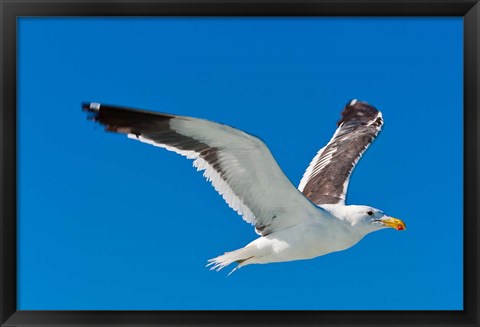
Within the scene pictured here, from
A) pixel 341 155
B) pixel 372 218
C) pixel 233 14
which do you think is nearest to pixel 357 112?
pixel 341 155

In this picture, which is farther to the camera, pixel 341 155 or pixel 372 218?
pixel 341 155

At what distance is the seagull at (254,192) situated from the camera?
9.29 feet

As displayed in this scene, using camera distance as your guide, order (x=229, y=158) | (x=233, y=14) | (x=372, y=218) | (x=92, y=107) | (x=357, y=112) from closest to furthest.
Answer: (x=233, y=14), (x=92, y=107), (x=229, y=158), (x=372, y=218), (x=357, y=112)

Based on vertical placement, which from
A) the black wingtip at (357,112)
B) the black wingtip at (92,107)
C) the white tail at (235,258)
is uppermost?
the black wingtip at (357,112)

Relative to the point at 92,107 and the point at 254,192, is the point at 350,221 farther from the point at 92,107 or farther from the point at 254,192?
the point at 92,107

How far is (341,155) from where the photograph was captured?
4133 millimetres

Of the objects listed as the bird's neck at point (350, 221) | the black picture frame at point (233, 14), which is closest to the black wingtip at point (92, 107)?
the black picture frame at point (233, 14)

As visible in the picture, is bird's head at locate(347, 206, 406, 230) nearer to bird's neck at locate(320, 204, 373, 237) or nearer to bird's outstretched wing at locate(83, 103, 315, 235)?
bird's neck at locate(320, 204, 373, 237)

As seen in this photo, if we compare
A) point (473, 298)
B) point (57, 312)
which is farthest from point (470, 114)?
point (57, 312)

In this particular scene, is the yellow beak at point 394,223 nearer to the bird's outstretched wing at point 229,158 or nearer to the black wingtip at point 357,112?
the bird's outstretched wing at point 229,158

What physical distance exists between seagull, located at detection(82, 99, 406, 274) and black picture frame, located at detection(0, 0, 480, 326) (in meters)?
0.40

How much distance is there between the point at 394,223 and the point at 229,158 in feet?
2.88

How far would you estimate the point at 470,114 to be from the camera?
2.51m

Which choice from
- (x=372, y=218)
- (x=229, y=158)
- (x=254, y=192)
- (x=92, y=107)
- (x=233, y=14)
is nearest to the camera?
(x=233, y=14)
